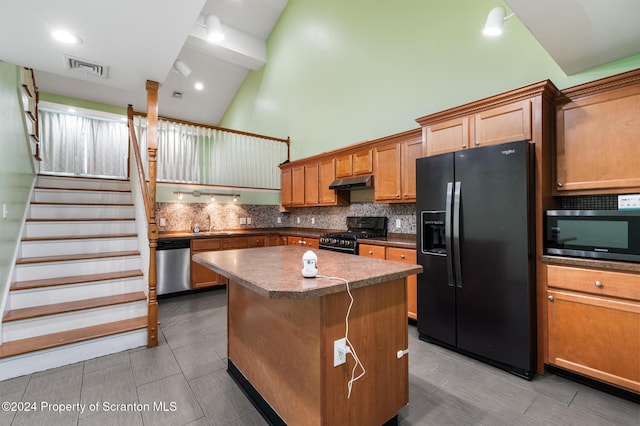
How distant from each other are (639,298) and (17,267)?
5022mm

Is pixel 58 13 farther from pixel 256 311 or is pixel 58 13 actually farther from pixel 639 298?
pixel 639 298

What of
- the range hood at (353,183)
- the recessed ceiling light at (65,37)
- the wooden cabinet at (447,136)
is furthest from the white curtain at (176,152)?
the wooden cabinet at (447,136)

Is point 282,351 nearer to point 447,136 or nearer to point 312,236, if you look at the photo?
point 447,136

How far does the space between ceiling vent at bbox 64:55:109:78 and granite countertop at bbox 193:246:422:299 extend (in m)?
2.13

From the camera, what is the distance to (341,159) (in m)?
4.39

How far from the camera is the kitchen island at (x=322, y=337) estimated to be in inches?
53.2

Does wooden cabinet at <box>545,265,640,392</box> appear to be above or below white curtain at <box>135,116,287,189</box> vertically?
below

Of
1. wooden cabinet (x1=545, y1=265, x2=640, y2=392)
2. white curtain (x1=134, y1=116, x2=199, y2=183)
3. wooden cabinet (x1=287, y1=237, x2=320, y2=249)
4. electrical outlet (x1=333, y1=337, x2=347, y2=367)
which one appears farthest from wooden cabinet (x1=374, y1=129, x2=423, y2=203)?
white curtain (x1=134, y1=116, x2=199, y2=183)

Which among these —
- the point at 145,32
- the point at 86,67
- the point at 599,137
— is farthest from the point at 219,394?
the point at 599,137

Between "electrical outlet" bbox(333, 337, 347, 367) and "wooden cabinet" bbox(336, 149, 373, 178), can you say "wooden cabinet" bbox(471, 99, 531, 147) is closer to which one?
"wooden cabinet" bbox(336, 149, 373, 178)

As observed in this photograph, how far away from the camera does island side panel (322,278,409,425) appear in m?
1.37

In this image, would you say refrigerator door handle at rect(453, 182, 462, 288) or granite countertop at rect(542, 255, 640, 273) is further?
refrigerator door handle at rect(453, 182, 462, 288)

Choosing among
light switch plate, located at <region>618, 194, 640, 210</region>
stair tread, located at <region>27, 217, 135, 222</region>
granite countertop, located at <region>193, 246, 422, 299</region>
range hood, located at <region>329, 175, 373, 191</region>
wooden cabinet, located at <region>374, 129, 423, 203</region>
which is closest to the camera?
granite countertop, located at <region>193, 246, 422, 299</region>

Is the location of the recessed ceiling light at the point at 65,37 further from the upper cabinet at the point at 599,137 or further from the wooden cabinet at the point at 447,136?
the upper cabinet at the point at 599,137
